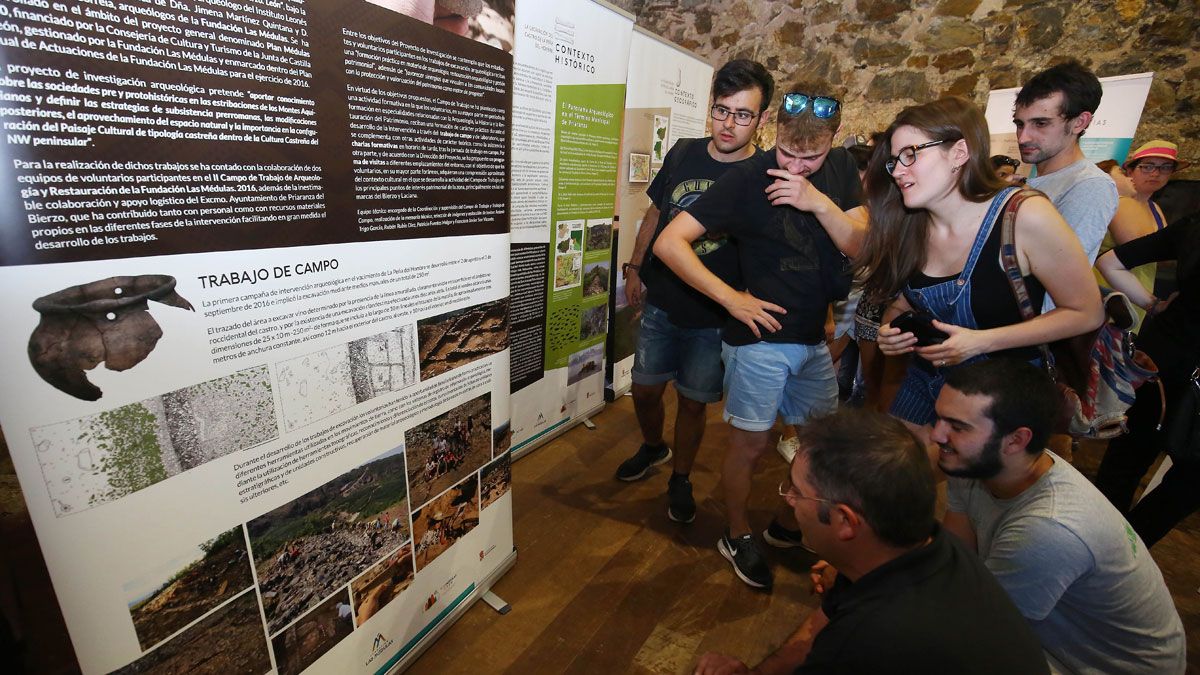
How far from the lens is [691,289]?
7.35ft

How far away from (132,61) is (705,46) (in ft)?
16.1

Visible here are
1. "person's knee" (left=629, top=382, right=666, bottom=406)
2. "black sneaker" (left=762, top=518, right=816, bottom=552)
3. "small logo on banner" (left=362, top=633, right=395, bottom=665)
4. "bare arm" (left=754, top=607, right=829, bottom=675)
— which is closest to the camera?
"bare arm" (left=754, top=607, right=829, bottom=675)

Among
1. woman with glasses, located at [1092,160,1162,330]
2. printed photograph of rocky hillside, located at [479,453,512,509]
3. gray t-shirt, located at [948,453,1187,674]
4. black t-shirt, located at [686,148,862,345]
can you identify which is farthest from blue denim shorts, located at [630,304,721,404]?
woman with glasses, located at [1092,160,1162,330]

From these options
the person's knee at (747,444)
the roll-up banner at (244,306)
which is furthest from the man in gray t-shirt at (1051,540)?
the roll-up banner at (244,306)

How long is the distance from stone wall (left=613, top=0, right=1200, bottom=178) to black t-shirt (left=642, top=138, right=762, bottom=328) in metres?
2.76

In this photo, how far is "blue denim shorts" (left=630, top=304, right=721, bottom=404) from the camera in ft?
7.42

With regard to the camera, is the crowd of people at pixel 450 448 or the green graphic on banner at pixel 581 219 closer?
the crowd of people at pixel 450 448

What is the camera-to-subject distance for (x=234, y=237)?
992mm

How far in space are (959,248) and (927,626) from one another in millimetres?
1110

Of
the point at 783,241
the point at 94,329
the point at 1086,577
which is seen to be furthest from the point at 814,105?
the point at 94,329

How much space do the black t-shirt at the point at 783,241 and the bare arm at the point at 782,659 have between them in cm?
88

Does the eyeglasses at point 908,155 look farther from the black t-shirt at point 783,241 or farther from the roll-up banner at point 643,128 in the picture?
the roll-up banner at point 643,128

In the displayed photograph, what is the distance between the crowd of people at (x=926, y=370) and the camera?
0.98m

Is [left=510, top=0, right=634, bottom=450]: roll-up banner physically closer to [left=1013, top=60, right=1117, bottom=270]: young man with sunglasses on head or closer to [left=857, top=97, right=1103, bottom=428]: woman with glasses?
[left=857, top=97, right=1103, bottom=428]: woman with glasses
